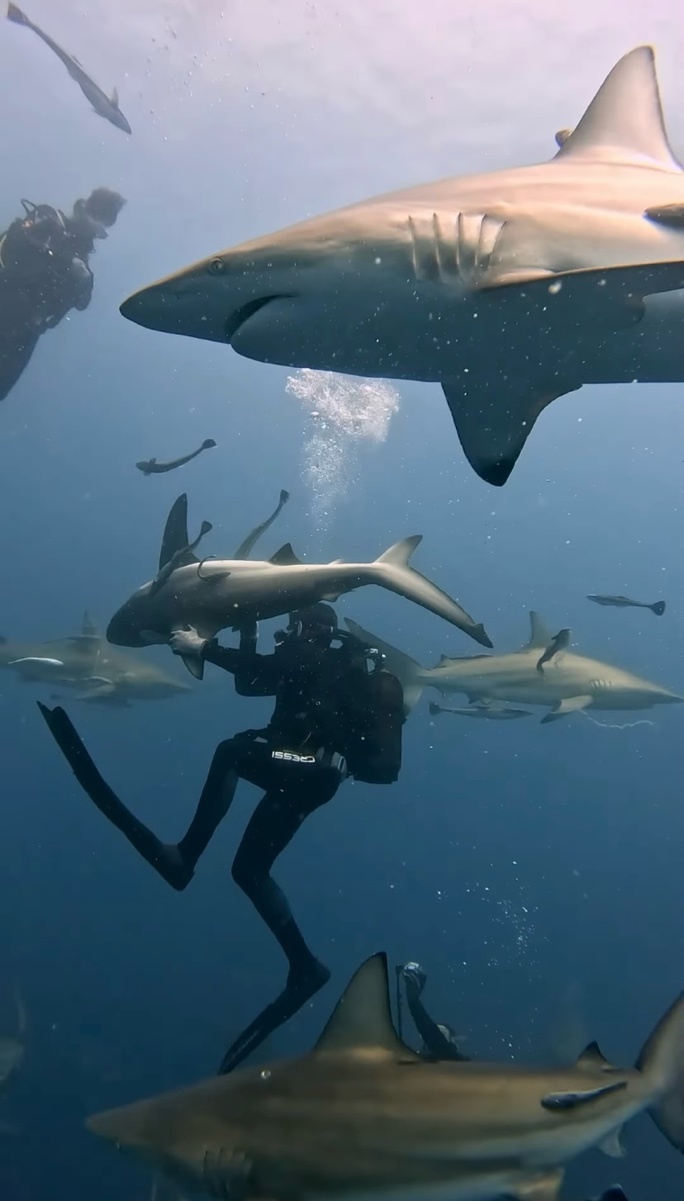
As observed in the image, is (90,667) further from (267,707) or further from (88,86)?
(267,707)

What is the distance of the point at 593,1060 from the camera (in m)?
3.40

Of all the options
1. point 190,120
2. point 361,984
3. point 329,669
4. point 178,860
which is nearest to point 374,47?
point 190,120

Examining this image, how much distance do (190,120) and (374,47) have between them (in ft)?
21.0

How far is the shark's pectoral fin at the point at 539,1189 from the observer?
3.09m

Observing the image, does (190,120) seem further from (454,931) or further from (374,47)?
(454,931)

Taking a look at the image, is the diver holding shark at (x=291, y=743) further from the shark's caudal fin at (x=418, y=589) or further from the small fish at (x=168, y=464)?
the small fish at (x=168, y=464)

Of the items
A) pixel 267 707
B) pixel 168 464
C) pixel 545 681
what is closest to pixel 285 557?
pixel 168 464

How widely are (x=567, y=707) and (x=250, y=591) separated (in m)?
7.50

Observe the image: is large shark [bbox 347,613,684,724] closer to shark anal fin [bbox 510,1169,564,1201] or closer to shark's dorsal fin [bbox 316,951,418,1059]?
shark's dorsal fin [bbox 316,951,418,1059]

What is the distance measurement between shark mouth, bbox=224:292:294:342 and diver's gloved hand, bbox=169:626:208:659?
2.71 m

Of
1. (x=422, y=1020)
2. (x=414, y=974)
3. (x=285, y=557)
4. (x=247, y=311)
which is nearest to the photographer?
(x=247, y=311)

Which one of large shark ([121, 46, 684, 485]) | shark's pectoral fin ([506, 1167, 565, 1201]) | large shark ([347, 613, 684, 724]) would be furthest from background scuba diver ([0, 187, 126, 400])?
shark's pectoral fin ([506, 1167, 565, 1201])

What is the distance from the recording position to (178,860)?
18.4ft

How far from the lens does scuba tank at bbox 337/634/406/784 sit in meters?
5.41
